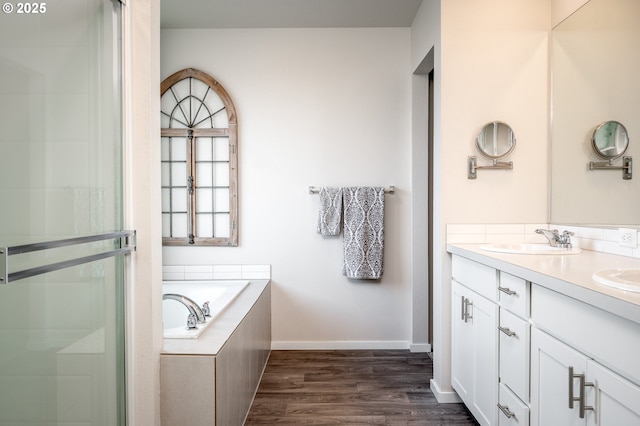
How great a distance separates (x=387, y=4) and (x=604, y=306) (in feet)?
7.90

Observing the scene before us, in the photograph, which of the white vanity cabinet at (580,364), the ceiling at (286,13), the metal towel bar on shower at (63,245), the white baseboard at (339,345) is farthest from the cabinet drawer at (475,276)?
the ceiling at (286,13)

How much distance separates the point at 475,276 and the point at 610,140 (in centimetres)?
91

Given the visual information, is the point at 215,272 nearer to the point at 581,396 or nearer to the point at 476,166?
the point at 476,166

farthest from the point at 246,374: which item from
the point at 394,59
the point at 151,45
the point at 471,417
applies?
the point at 394,59

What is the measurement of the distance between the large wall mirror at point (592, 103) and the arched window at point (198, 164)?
217 centimetres

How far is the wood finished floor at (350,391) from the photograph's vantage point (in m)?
2.11

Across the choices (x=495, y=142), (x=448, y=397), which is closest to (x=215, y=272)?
(x=448, y=397)

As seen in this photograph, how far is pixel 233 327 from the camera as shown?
1898mm

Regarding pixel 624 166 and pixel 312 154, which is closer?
pixel 624 166

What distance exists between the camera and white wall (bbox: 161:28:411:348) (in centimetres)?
311

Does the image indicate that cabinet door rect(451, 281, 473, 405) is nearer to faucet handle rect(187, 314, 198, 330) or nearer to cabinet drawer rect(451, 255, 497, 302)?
cabinet drawer rect(451, 255, 497, 302)

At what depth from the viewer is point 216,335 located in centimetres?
177

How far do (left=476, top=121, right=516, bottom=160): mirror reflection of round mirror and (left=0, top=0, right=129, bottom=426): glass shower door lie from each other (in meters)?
1.83

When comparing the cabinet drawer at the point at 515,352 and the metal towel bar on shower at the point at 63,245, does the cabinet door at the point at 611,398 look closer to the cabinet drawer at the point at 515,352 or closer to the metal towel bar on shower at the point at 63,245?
the cabinet drawer at the point at 515,352
